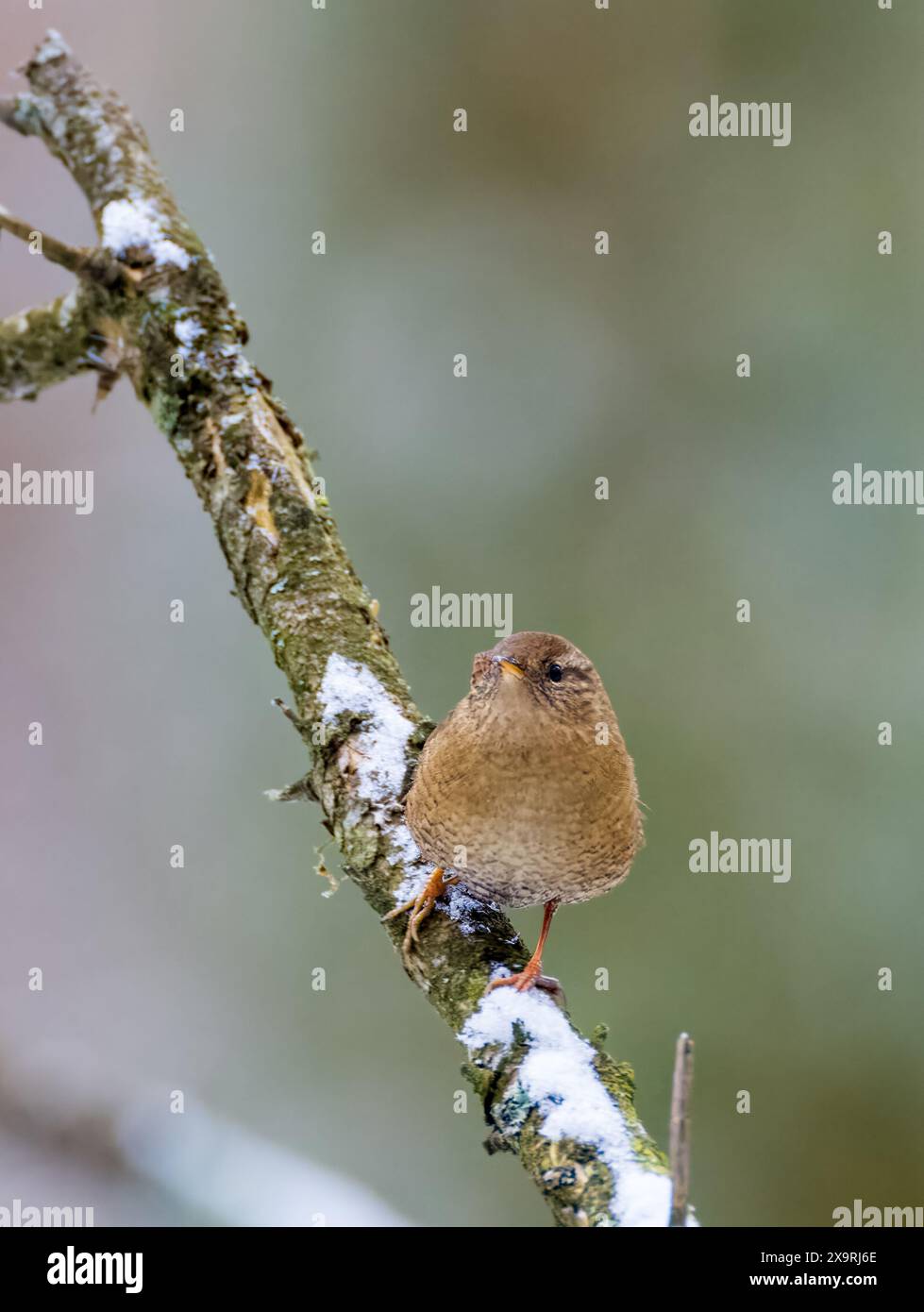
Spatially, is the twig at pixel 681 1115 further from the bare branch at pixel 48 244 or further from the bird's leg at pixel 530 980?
the bare branch at pixel 48 244

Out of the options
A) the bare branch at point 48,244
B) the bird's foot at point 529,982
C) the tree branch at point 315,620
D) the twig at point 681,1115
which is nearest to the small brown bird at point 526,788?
the bird's foot at point 529,982

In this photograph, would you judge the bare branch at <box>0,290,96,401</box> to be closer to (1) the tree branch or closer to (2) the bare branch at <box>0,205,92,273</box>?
(1) the tree branch

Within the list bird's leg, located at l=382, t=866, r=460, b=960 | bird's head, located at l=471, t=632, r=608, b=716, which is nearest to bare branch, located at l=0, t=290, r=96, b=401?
bird's head, located at l=471, t=632, r=608, b=716

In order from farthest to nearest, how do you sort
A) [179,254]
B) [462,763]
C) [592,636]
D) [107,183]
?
[592,636] → [107,183] → [179,254] → [462,763]

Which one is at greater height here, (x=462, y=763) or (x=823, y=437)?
(x=823, y=437)

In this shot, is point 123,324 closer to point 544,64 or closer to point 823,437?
point 823,437
